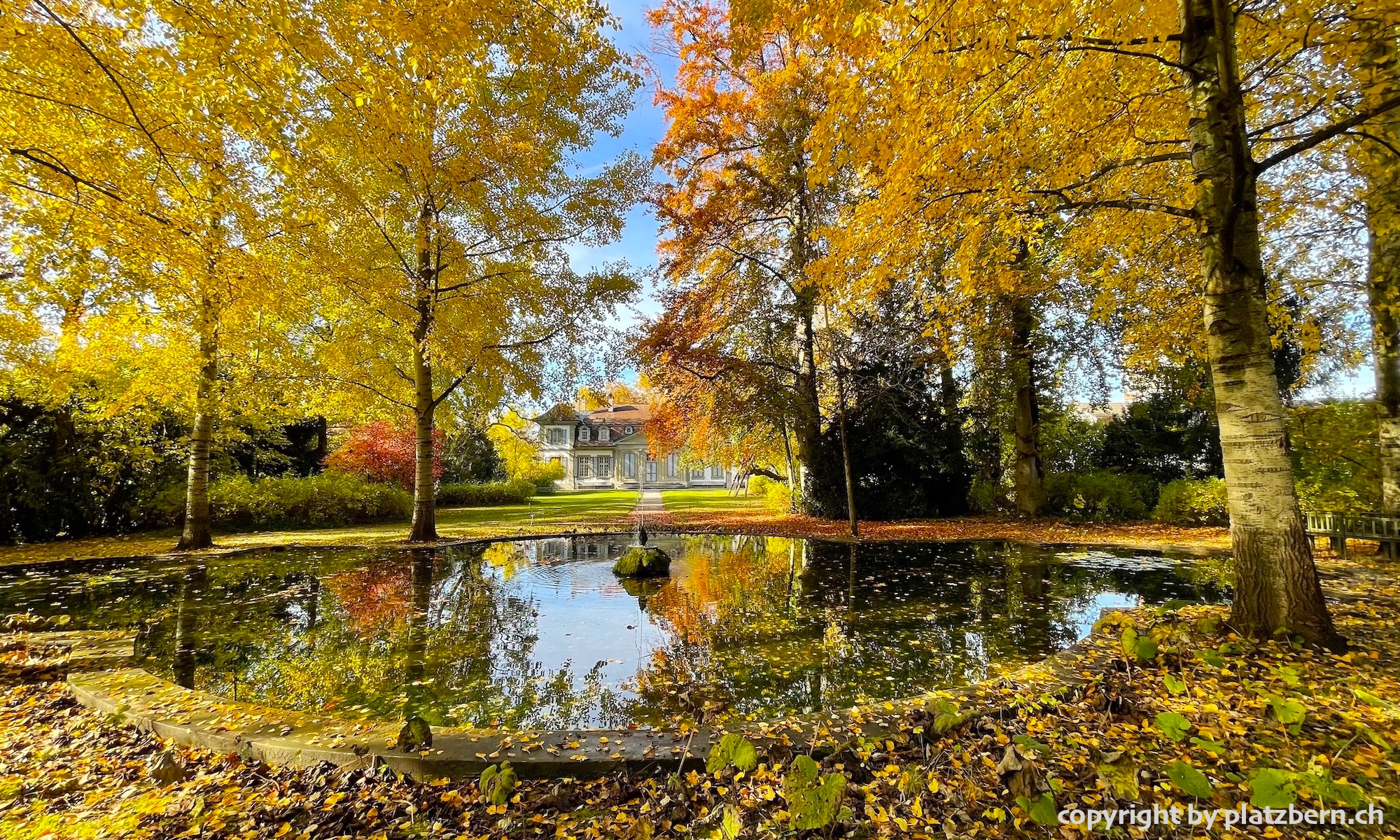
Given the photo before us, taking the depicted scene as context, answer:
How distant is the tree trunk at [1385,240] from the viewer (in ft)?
14.9

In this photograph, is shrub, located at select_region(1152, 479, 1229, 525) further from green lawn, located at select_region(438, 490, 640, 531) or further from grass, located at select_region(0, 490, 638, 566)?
green lawn, located at select_region(438, 490, 640, 531)

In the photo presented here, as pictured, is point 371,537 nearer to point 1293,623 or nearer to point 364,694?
point 364,694

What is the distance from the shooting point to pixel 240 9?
4.08m

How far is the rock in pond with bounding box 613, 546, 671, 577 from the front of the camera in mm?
8148

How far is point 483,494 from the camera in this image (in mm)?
25406

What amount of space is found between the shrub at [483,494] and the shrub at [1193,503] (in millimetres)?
24702

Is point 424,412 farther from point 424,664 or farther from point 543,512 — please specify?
point 543,512

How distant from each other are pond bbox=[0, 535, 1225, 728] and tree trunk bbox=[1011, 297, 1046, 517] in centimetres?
414

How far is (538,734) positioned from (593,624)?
9.22 ft

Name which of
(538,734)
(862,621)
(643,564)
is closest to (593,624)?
(643,564)

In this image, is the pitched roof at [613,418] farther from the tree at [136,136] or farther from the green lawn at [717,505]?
the tree at [136,136]

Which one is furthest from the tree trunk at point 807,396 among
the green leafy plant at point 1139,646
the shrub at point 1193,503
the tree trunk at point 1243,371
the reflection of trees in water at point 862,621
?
the green leafy plant at point 1139,646

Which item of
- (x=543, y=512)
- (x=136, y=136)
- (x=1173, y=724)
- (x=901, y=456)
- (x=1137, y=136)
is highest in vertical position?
(x=1137, y=136)

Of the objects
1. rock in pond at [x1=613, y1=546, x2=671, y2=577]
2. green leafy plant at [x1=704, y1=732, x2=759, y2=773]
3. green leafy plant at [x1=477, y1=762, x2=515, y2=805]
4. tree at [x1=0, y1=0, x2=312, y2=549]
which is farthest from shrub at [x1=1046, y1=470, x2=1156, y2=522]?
tree at [x1=0, y1=0, x2=312, y2=549]
